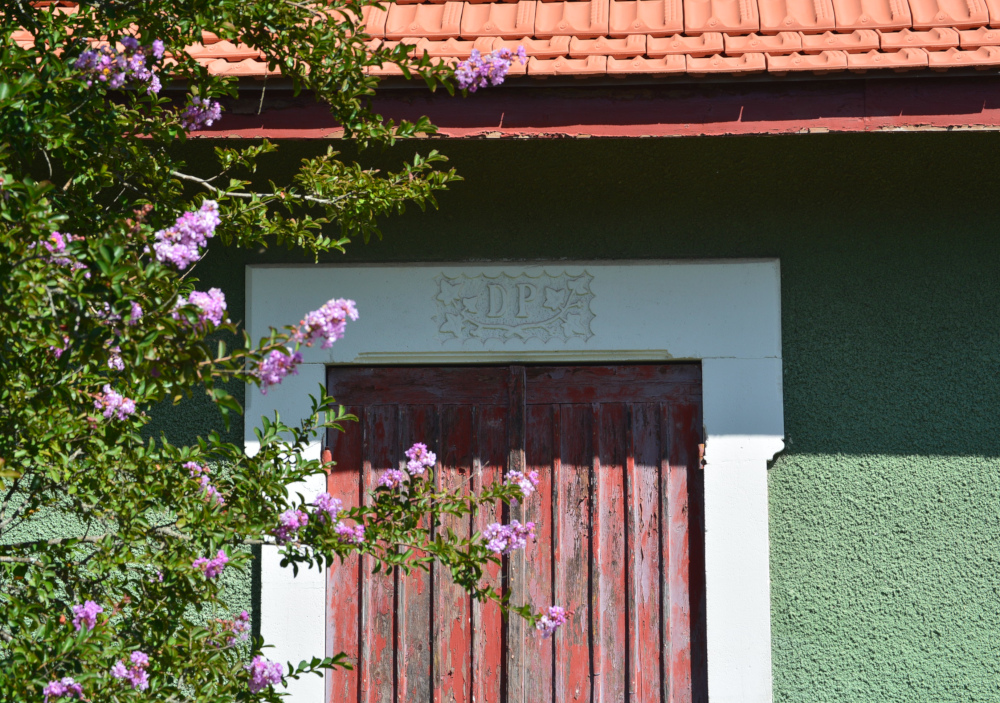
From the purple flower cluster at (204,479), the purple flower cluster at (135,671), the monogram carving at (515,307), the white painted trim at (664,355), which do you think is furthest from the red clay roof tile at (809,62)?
the purple flower cluster at (135,671)

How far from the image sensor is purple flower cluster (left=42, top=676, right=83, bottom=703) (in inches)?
70.9

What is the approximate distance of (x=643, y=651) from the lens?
340 cm

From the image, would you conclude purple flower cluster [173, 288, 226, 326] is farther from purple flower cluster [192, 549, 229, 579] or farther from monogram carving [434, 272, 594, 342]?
monogram carving [434, 272, 594, 342]

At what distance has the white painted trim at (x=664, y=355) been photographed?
3.31 m

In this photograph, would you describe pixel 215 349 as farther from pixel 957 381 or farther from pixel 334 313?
pixel 957 381

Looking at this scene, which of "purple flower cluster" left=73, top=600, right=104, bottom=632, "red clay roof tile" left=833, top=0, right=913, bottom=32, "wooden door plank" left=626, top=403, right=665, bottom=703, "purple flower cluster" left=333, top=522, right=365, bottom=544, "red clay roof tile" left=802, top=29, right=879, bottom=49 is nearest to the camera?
"purple flower cluster" left=73, top=600, right=104, bottom=632

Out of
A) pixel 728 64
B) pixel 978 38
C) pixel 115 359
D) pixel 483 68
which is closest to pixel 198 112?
pixel 483 68

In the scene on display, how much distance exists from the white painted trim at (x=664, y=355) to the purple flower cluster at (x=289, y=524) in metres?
1.24

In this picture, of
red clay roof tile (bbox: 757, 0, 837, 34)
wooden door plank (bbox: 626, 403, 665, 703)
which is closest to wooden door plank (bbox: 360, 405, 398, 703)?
wooden door plank (bbox: 626, 403, 665, 703)

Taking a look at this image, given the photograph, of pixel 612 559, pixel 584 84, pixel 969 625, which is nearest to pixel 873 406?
pixel 969 625

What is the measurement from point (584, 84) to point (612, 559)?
158cm

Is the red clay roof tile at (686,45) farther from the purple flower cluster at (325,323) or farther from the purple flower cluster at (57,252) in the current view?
the purple flower cluster at (57,252)

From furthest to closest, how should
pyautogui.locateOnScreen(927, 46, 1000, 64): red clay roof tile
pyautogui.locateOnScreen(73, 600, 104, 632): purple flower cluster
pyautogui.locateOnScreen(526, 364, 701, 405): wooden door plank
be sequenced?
pyautogui.locateOnScreen(526, 364, 701, 405): wooden door plank < pyautogui.locateOnScreen(927, 46, 1000, 64): red clay roof tile < pyautogui.locateOnScreen(73, 600, 104, 632): purple flower cluster

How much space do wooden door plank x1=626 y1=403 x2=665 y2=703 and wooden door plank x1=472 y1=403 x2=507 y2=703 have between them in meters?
0.44
